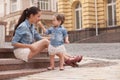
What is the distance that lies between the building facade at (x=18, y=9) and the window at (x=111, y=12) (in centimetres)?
1427

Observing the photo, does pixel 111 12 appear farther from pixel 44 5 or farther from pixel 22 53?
pixel 22 53

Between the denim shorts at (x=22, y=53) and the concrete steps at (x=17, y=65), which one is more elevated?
the denim shorts at (x=22, y=53)

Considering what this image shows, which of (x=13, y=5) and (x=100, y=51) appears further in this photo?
(x=13, y=5)

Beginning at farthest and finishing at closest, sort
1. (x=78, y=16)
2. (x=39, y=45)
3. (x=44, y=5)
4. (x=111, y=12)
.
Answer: (x=44, y=5), (x=78, y=16), (x=111, y=12), (x=39, y=45)

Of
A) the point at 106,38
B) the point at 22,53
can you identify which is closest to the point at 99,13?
the point at 106,38

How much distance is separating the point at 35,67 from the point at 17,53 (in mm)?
501

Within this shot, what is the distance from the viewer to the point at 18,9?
48812 millimetres

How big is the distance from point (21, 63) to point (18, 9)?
138 feet

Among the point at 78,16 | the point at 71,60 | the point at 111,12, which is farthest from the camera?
the point at 78,16

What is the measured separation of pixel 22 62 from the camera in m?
7.32

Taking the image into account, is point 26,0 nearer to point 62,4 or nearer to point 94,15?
point 62,4

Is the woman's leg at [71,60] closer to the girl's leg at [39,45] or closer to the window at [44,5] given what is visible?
the girl's leg at [39,45]

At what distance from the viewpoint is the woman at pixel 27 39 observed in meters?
7.31

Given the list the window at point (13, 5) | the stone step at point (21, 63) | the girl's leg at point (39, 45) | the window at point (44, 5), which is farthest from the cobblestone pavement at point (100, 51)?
the window at point (13, 5)
